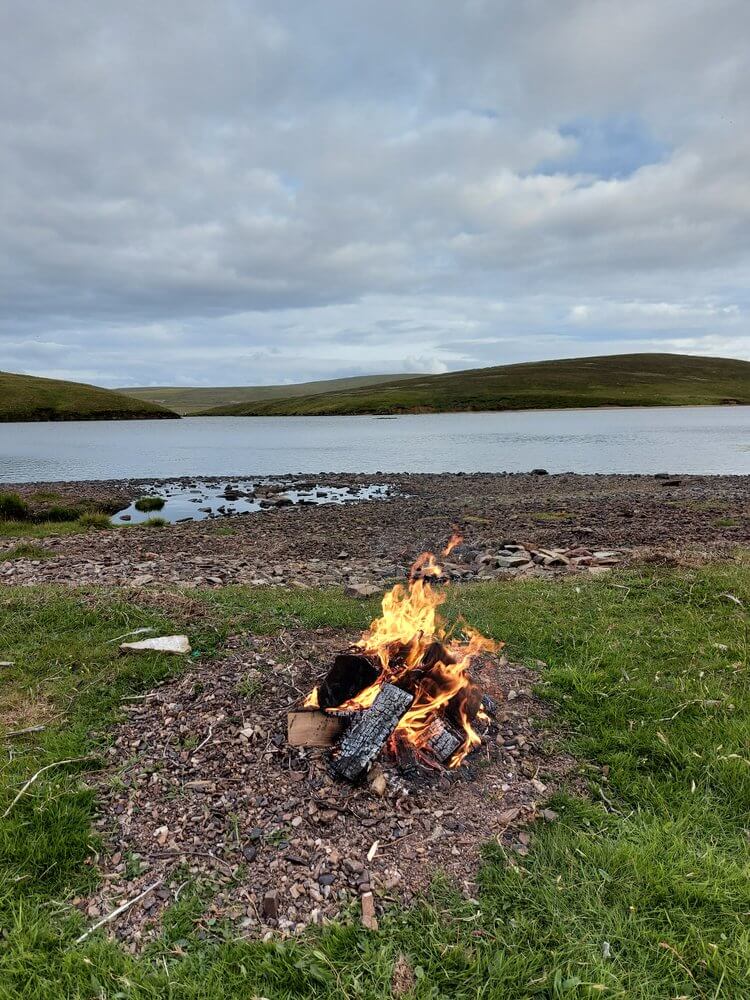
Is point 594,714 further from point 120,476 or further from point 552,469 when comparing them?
point 120,476

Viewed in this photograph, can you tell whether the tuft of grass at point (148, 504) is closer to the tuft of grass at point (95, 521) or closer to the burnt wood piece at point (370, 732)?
the tuft of grass at point (95, 521)

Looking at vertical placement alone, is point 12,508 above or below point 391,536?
above

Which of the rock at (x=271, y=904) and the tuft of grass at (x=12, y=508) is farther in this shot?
the tuft of grass at (x=12, y=508)

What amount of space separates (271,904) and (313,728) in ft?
6.44

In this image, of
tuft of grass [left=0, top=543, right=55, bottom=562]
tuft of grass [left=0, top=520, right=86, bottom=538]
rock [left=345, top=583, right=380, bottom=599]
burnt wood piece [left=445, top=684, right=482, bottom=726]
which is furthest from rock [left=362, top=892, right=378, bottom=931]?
tuft of grass [left=0, top=520, right=86, bottom=538]

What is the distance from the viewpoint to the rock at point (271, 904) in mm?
4400

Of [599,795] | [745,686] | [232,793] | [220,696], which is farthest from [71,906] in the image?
[745,686]

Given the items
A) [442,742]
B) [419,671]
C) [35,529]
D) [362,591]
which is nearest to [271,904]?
[442,742]

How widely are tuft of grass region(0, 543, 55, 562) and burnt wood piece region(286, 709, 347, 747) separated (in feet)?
44.8

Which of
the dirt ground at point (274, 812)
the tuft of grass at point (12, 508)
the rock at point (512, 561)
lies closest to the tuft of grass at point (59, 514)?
the tuft of grass at point (12, 508)

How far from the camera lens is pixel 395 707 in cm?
612

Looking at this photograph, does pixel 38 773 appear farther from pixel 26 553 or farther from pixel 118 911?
pixel 26 553

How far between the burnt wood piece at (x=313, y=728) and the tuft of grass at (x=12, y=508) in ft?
83.9

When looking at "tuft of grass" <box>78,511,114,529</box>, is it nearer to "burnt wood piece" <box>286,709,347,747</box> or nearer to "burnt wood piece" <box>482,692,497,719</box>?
"burnt wood piece" <box>286,709,347,747</box>
